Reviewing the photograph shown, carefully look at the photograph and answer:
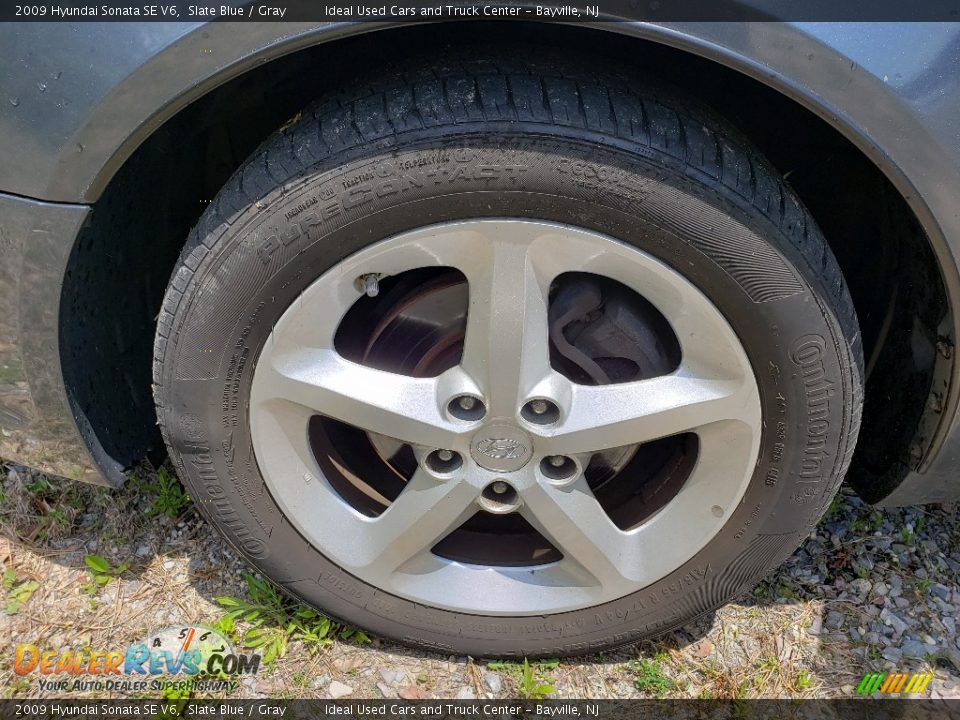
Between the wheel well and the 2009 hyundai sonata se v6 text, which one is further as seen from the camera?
the wheel well

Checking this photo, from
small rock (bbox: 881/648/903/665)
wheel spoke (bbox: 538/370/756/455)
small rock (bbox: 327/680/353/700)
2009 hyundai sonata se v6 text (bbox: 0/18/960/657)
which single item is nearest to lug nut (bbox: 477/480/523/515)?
2009 hyundai sonata se v6 text (bbox: 0/18/960/657)

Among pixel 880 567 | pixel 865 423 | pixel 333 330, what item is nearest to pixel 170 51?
pixel 333 330

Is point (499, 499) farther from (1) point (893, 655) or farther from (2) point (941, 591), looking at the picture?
(2) point (941, 591)

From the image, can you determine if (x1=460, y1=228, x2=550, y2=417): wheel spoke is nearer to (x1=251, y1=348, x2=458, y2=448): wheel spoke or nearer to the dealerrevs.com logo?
(x1=251, y1=348, x2=458, y2=448): wheel spoke

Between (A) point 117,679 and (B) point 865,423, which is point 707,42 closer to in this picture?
(B) point 865,423

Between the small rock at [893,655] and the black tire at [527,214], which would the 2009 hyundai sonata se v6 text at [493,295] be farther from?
the small rock at [893,655]

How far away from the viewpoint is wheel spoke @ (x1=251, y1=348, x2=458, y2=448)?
1.68 metres

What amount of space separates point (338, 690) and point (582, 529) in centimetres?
71

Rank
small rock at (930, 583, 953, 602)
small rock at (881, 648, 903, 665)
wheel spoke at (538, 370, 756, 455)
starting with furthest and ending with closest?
small rock at (930, 583, 953, 602) → small rock at (881, 648, 903, 665) → wheel spoke at (538, 370, 756, 455)

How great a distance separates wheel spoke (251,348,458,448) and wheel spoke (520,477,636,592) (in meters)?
0.26

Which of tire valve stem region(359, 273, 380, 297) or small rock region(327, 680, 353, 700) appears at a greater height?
tire valve stem region(359, 273, 380, 297)

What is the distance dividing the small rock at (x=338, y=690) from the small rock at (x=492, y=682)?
33cm

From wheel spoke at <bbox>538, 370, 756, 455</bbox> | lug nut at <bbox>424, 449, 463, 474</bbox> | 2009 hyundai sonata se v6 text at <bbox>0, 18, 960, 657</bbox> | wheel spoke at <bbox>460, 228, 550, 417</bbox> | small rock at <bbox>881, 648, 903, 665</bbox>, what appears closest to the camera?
2009 hyundai sonata se v6 text at <bbox>0, 18, 960, 657</bbox>

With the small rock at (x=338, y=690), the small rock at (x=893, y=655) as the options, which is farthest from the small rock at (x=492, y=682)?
the small rock at (x=893, y=655)
